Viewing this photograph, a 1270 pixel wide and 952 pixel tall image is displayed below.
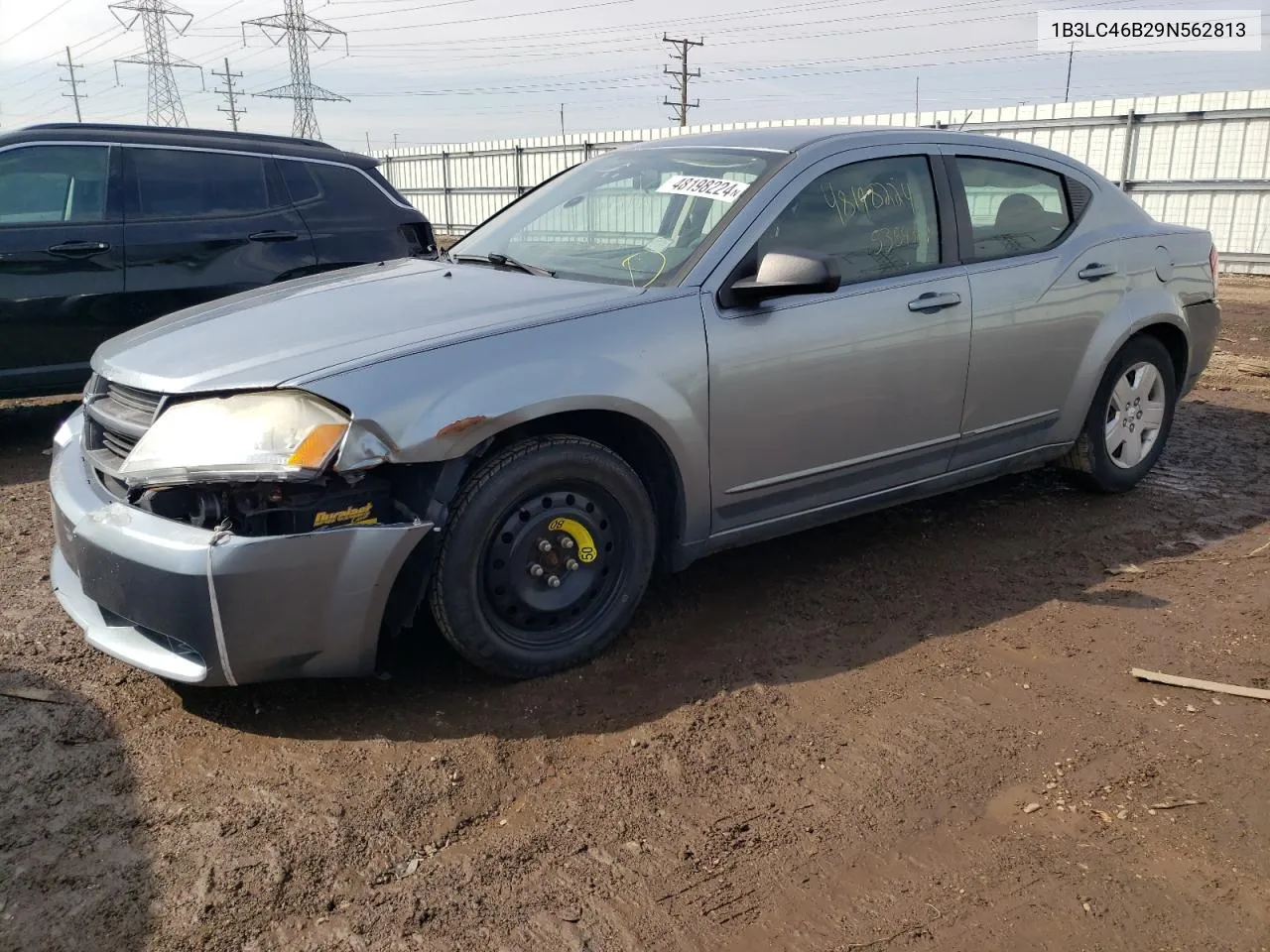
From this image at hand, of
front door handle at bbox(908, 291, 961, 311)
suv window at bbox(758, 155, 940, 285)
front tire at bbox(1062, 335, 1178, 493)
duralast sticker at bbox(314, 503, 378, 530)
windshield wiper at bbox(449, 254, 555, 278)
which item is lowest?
front tire at bbox(1062, 335, 1178, 493)

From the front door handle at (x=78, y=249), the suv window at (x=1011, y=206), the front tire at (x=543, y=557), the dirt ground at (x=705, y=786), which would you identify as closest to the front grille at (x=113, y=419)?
the dirt ground at (x=705, y=786)

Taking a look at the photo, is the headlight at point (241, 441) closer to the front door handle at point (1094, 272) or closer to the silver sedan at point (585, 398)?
the silver sedan at point (585, 398)

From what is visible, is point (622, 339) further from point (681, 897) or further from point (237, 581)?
point (681, 897)

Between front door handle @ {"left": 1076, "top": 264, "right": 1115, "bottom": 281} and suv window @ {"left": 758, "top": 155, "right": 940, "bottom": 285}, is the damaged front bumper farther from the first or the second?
front door handle @ {"left": 1076, "top": 264, "right": 1115, "bottom": 281}

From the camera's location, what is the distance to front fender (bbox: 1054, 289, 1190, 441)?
4.58m

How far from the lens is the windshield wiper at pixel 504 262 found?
12.1ft

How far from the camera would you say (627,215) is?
12.9 ft

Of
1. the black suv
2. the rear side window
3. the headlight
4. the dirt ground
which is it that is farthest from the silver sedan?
the rear side window

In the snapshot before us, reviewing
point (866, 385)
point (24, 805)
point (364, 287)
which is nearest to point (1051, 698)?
point (866, 385)

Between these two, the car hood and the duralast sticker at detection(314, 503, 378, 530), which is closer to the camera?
the duralast sticker at detection(314, 503, 378, 530)

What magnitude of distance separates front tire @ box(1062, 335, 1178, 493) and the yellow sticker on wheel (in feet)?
9.24

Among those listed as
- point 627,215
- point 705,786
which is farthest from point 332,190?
point 705,786

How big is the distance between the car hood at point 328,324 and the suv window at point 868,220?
0.77 metres

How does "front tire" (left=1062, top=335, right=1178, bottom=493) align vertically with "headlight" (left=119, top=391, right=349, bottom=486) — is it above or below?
below
